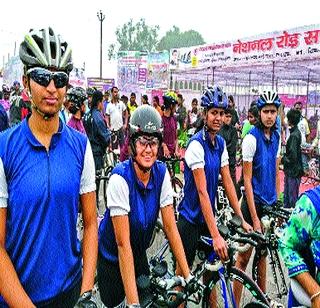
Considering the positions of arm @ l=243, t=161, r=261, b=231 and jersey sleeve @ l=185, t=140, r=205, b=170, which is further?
arm @ l=243, t=161, r=261, b=231

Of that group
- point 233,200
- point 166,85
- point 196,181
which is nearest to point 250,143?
point 233,200

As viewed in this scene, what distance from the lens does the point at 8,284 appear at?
1.96m

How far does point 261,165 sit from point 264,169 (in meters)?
0.05

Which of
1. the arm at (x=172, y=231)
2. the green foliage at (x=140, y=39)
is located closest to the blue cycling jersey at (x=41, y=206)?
the arm at (x=172, y=231)

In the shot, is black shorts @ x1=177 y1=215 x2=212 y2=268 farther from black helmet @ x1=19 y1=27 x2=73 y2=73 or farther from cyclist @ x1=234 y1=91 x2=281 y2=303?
black helmet @ x1=19 y1=27 x2=73 y2=73

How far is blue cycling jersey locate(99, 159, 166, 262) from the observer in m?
2.96

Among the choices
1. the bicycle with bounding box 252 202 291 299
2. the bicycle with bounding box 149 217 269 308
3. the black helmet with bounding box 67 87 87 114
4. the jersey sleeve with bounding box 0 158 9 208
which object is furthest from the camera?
the black helmet with bounding box 67 87 87 114

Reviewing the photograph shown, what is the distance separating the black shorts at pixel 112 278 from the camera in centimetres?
314

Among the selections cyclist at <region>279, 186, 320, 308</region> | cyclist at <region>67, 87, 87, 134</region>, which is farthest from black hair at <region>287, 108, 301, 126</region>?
cyclist at <region>279, 186, 320, 308</region>

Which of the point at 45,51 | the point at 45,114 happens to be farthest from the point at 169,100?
the point at 45,114

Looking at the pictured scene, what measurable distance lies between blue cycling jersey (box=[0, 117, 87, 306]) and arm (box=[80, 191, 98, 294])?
67mm

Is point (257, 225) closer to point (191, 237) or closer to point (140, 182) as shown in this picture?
point (191, 237)

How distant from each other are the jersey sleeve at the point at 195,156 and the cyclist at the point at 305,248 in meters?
1.62

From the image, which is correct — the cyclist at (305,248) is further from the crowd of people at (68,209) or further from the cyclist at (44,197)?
the cyclist at (44,197)
